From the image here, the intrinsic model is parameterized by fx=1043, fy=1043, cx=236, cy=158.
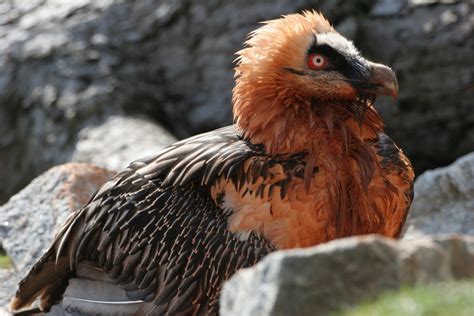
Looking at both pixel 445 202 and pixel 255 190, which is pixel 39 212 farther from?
pixel 445 202

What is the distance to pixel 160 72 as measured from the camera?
14086 mm

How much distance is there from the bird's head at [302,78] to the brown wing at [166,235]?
29 centimetres

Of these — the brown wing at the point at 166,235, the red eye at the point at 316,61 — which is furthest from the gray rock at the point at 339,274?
the red eye at the point at 316,61

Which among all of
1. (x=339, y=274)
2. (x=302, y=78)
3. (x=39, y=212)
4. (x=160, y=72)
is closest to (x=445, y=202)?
(x=302, y=78)

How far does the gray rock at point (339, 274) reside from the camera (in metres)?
4.55

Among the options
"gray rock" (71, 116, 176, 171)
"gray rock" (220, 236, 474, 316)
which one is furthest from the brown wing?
"gray rock" (71, 116, 176, 171)

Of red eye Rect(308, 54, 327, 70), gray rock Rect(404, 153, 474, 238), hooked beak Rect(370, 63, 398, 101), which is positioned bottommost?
gray rock Rect(404, 153, 474, 238)

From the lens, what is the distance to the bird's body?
22.9ft

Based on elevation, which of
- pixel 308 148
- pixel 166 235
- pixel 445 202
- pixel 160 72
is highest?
pixel 308 148

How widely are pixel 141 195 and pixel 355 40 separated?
647 centimetres

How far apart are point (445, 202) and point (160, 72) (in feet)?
16.0

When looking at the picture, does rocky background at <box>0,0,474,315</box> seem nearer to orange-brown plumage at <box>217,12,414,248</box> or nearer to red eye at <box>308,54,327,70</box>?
orange-brown plumage at <box>217,12,414,248</box>

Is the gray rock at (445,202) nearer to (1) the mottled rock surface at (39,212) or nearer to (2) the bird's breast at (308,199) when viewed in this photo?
(1) the mottled rock surface at (39,212)

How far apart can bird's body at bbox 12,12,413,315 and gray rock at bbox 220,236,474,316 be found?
2.12 meters
